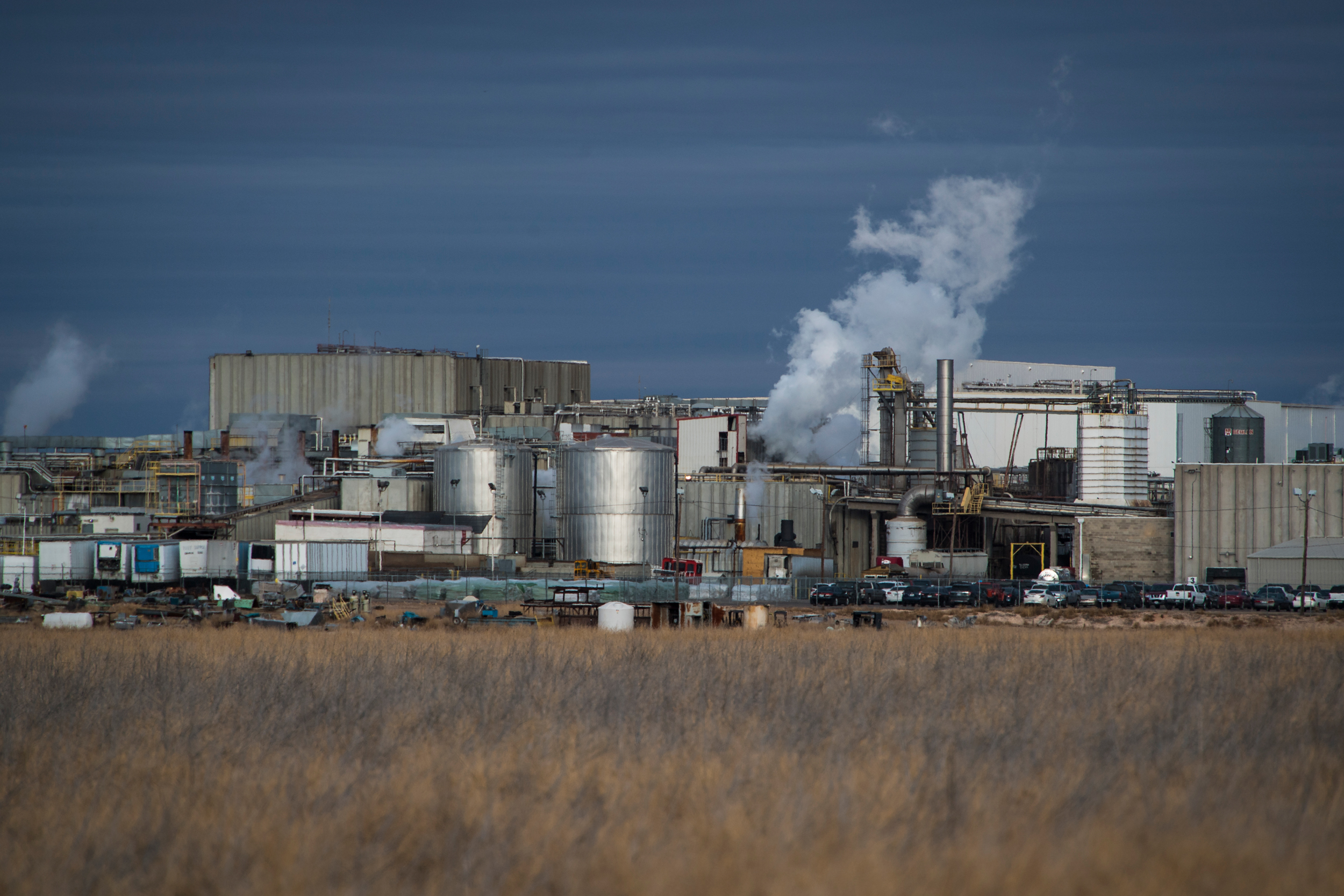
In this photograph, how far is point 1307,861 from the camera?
10.4 meters

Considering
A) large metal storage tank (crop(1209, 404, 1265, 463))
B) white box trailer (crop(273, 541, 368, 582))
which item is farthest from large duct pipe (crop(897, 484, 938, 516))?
white box trailer (crop(273, 541, 368, 582))

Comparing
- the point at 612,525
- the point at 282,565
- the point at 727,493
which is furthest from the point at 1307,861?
the point at 727,493

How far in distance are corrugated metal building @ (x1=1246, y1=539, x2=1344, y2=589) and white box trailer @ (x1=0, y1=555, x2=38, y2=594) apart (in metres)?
46.1

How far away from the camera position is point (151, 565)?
165 feet

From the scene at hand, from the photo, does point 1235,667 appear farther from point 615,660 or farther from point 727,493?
point 727,493

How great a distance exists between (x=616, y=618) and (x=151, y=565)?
25.0 m

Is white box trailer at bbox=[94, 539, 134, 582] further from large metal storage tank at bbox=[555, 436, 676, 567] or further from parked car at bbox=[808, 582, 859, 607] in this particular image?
parked car at bbox=[808, 582, 859, 607]

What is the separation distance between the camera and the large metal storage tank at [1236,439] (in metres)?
67.6

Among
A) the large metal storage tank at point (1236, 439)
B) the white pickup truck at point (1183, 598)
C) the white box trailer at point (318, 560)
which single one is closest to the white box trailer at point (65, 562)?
the white box trailer at point (318, 560)

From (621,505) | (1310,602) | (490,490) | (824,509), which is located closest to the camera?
(1310,602)

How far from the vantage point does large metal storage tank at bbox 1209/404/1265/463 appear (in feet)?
222

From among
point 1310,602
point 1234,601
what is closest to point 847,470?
point 1234,601

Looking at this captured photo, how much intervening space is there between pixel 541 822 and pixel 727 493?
178 feet

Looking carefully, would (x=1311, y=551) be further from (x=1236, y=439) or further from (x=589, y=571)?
(x=589, y=571)
